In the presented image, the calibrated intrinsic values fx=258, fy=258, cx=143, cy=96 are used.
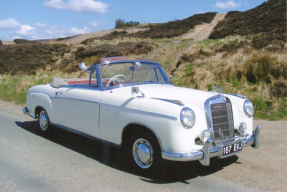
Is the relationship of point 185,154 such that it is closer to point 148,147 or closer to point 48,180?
point 148,147

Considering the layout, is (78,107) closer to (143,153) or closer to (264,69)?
(143,153)

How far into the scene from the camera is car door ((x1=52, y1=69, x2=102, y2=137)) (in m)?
4.26

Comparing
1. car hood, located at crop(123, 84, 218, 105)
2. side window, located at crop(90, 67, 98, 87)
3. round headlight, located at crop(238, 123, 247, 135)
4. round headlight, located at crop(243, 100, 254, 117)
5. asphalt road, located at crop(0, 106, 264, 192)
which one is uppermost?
side window, located at crop(90, 67, 98, 87)

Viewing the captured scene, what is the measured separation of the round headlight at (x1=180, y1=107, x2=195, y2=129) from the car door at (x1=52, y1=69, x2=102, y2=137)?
5.14 ft

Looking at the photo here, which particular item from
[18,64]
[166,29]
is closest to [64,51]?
[18,64]

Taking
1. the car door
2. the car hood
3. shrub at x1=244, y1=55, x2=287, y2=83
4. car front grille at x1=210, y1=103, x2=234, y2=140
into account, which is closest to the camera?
car front grille at x1=210, y1=103, x2=234, y2=140

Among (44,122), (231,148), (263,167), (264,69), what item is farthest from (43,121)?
(264,69)

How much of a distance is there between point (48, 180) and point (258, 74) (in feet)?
25.8

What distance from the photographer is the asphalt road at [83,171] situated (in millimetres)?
3357

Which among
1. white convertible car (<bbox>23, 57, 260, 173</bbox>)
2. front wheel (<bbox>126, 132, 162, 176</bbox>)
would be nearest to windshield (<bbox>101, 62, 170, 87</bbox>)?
white convertible car (<bbox>23, 57, 260, 173</bbox>)

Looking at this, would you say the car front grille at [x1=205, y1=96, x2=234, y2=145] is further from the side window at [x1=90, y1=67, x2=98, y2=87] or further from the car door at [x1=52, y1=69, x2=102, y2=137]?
the side window at [x1=90, y1=67, x2=98, y2=87]

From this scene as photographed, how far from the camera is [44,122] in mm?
5676

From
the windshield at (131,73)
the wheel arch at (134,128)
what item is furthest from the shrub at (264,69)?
the wheel arch at (134,128)

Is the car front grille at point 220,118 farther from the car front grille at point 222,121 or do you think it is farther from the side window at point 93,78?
the side window at point 93,78
